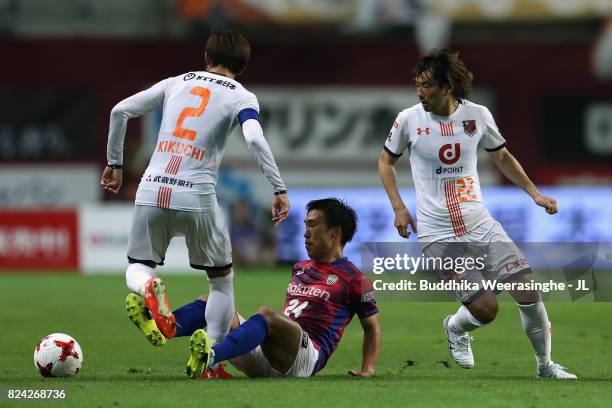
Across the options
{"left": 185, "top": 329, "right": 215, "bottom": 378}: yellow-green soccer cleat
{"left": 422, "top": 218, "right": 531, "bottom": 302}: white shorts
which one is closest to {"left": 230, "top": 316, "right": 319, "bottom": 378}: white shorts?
{"left": 185, "top": 329, "right": 215, "bottom": 378}: yellow-green soccer cleat

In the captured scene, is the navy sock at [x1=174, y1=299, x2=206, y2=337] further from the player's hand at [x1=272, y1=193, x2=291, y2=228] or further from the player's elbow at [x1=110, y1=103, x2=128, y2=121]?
the player's elbow at [x1=110, y1=103, x2=128, y2=121]

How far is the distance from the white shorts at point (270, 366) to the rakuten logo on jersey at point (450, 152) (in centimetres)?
158

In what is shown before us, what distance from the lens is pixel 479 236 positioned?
8.11 meters

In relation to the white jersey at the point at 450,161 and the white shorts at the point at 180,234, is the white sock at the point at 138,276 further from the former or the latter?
the white jersey at the point at 450,161

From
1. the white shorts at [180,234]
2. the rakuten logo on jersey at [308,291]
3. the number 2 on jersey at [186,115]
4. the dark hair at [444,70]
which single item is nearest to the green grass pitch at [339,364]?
the rakuten logo on jersey at [308,291]

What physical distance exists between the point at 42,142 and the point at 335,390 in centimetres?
2028

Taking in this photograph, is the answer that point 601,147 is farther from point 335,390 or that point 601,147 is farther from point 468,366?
point 335,390

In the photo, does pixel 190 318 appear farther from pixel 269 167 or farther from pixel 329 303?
pixel 269 167

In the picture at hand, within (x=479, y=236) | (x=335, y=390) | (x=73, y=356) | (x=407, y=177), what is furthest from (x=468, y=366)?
(x=407, y=177)

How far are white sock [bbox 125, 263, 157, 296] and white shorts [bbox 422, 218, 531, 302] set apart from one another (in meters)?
1.92

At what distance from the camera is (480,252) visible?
8.08 meters

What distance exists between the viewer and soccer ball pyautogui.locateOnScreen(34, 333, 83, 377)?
754 centimetres

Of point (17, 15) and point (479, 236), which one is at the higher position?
point (17, 15)

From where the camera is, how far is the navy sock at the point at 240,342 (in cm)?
685
